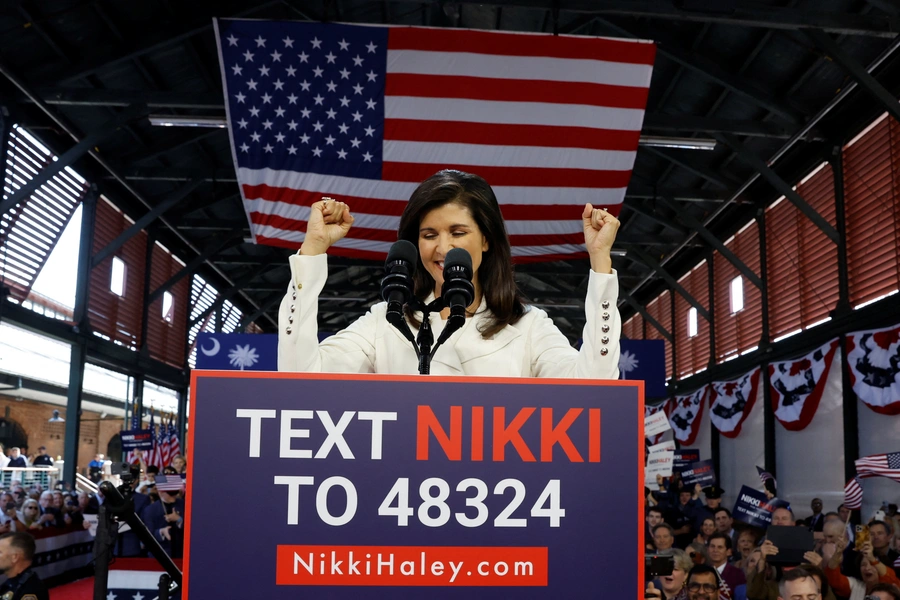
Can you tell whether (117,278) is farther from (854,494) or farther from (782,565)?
(782,565)

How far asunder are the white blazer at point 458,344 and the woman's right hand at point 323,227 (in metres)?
0.02

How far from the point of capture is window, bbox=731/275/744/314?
15750mm

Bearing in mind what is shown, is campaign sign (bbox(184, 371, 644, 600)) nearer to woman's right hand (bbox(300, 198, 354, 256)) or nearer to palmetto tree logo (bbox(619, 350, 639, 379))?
woman's right hand (bbox(300, 198, 354, 256))

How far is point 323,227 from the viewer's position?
70.0 inches

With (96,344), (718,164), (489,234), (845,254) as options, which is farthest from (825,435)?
(489,234)

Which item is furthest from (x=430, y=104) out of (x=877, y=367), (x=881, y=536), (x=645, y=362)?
(x=645, y=362)

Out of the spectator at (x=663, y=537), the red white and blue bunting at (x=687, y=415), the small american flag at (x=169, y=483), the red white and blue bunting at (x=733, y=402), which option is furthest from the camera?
the red white and blue bunting at (x=687, y=415)

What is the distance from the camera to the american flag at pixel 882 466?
8.12 meters

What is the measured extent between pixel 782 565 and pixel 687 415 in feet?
42.5

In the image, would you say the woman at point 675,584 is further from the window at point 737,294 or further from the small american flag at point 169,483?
the window at point 737,294

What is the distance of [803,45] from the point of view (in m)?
10.1

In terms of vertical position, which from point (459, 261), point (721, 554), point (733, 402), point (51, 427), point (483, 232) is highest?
point (733, 402)

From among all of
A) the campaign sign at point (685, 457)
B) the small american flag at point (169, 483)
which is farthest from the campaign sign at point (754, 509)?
the campaign sign at point (685, 457)

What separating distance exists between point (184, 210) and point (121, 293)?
186cm
